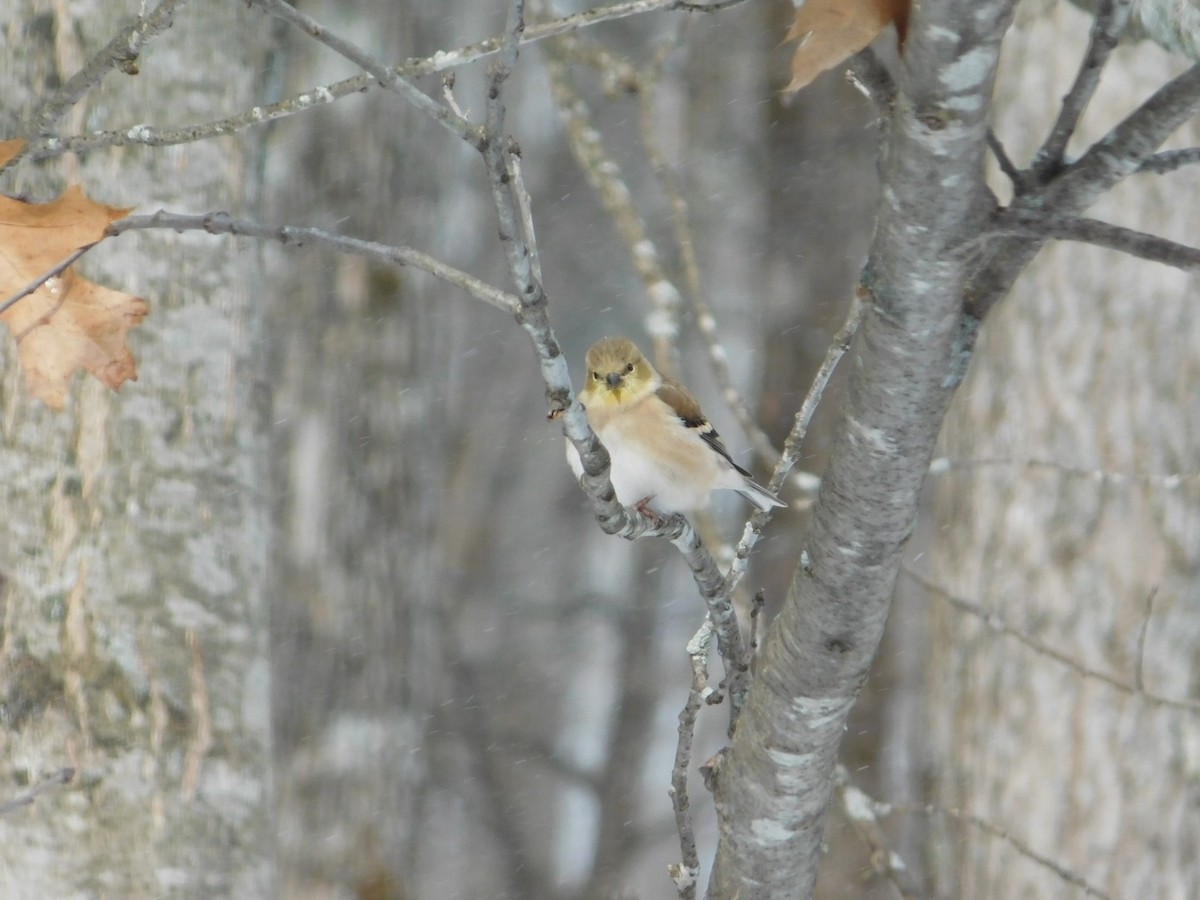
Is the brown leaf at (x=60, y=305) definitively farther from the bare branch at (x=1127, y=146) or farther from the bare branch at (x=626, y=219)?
the bare branch at (x=626, y=219)

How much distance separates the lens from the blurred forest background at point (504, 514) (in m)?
2.29

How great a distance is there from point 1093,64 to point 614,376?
1.45 metres

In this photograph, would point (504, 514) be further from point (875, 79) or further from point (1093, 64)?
point (1093, 64)

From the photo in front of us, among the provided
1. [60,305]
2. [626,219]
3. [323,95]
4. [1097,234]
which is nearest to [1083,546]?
[626,219]

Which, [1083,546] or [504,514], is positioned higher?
[504,514]

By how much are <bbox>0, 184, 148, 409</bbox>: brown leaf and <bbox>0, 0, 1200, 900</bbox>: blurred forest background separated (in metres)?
0.66

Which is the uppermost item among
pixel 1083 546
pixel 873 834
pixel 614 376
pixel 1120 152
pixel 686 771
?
pixel 1083 546

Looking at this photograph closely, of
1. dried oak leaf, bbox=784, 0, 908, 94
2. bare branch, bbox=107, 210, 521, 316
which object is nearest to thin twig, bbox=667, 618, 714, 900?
bare branch, bbox=107, 210, 521, 316

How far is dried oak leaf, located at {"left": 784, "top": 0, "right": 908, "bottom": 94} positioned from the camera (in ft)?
3.66

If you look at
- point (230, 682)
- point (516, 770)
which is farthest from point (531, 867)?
point (230, 682)

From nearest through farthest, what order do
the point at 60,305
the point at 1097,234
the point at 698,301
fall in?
the point at 1097,234 < the point at 60,305 < the point at 698,301

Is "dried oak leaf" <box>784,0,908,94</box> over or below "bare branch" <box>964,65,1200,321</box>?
over

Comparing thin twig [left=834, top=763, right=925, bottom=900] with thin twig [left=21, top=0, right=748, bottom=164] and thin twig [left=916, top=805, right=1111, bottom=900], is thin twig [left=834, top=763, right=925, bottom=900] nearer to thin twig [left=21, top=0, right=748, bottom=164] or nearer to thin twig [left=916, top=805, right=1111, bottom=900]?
thin twig [left=916, top=805, right=1111, bottom=900]

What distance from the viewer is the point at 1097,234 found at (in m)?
1.04
